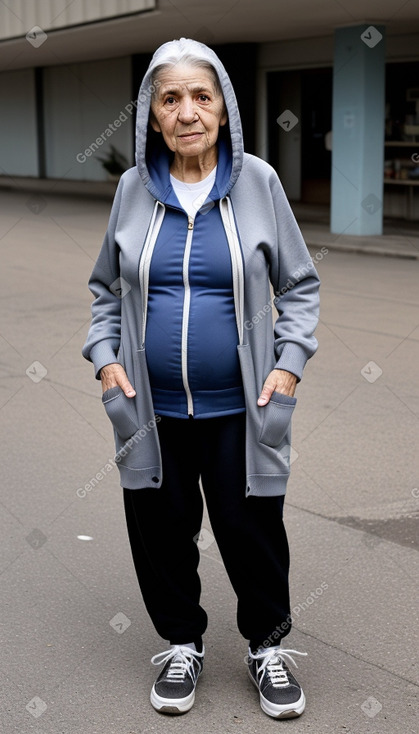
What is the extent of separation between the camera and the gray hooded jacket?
114 inches

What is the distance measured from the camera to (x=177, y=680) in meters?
3.14

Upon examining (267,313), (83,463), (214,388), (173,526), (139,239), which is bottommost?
(83,463)

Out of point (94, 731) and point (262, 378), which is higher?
point (262, 378)

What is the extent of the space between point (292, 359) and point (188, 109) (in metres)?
0.77

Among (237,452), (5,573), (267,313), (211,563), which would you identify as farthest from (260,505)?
(5,573)

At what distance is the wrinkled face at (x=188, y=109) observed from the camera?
9.25 ft

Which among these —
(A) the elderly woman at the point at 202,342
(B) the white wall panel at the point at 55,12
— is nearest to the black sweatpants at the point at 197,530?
(A) the elderly woman at the point at 202,342

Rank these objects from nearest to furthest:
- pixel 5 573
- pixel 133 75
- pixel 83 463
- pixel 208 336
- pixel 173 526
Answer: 1. pixel 208 336
2. pixel 173 526
3. pixel 5 573
4. pixel 83 463
5. pixel 133 75

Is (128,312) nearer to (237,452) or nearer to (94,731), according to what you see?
(237,452)

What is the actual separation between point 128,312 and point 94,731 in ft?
4.04

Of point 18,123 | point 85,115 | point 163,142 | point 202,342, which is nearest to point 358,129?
point 163,142

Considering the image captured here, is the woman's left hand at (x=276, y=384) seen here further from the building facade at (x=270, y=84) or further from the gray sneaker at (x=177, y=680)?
the building facade at (x=270, y=84)

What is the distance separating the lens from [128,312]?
9.84 feet

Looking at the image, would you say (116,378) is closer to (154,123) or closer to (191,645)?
(154,123)
